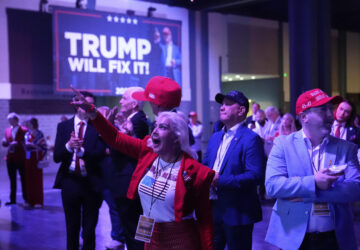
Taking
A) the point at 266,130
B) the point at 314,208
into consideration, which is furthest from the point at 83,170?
the point at 266,130

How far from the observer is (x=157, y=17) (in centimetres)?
1530

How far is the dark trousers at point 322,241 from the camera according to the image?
8.18ft

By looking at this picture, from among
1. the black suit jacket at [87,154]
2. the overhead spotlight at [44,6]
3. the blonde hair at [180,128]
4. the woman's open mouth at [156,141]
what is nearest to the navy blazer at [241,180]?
the blonde hair at [180,128]

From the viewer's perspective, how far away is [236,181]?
3.06m

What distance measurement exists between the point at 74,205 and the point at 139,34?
432 inches

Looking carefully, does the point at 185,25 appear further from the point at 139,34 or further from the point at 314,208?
the point at 314,208

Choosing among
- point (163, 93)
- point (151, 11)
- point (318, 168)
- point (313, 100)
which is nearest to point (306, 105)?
point (313, 100)

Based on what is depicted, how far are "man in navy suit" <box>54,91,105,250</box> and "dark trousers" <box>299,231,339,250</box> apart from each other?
2.13 metres

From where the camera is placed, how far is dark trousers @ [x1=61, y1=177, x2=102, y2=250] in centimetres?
405

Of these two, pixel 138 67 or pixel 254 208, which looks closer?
pixel 254 208

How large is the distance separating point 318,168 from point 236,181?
0.67m

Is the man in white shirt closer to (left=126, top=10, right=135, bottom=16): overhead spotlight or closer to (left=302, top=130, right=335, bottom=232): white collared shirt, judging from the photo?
(left=302, top=130, right=335, bottom=232): white collared shirt

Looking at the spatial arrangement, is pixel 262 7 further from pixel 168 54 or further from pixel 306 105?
pixel 306 105

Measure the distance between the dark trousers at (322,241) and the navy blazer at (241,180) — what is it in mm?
664
